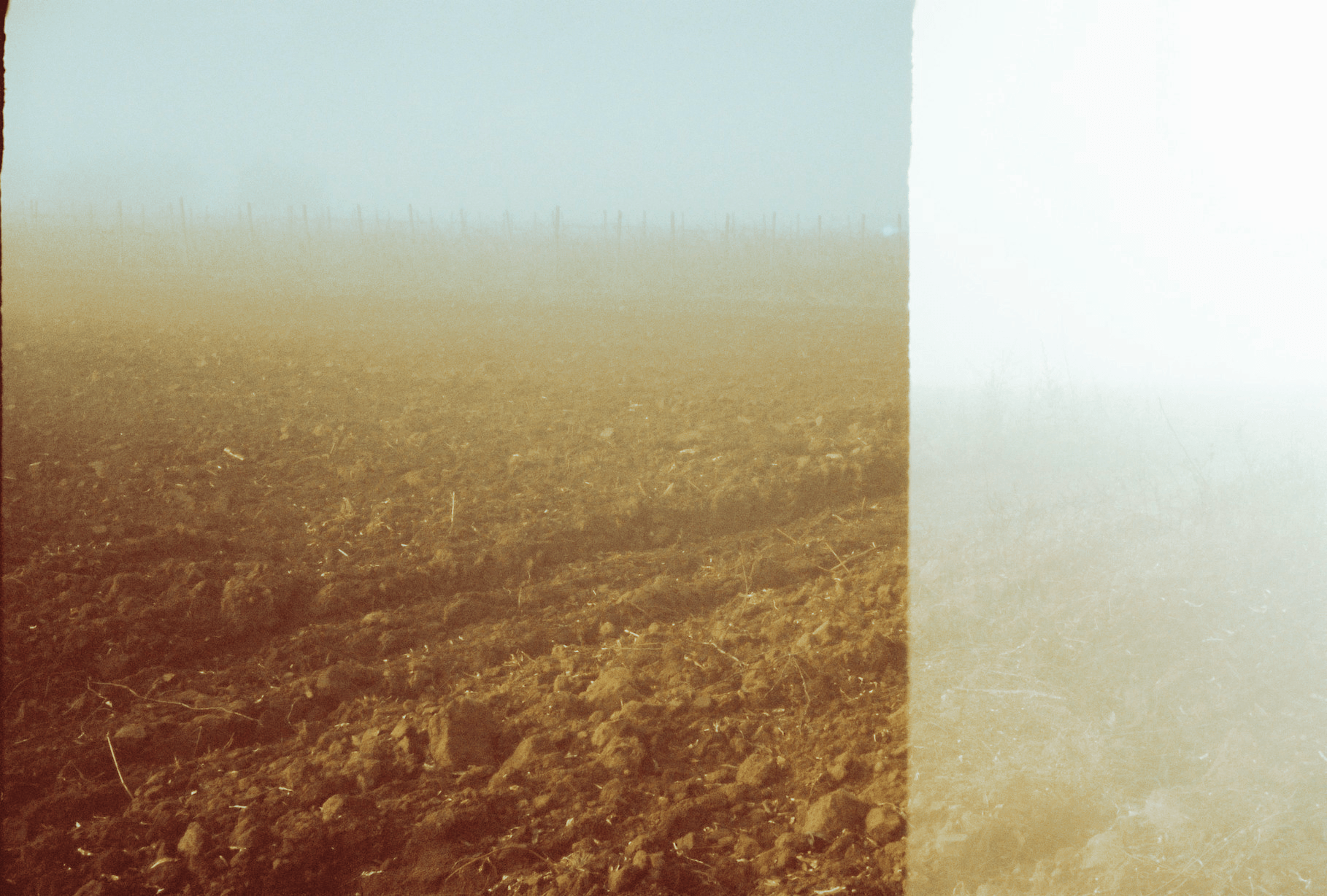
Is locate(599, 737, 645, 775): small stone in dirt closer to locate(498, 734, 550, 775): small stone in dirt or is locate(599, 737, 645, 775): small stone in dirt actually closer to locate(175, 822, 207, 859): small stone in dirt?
locate(498, 734, 550, 775): small stone in dirt

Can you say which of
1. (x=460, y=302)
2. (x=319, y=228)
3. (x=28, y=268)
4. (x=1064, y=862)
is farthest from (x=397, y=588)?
(x=319, y=228)

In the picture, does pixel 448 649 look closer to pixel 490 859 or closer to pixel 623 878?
pixel 490 859

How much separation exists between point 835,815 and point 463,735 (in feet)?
3.91

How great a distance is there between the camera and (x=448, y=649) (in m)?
3.52

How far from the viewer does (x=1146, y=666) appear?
10.1ft

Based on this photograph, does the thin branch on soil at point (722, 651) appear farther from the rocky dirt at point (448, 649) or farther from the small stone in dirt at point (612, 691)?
the small stone in dirt at point (612, 691)

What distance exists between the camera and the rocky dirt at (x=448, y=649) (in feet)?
7.86

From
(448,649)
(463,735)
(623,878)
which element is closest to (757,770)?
(623,878)

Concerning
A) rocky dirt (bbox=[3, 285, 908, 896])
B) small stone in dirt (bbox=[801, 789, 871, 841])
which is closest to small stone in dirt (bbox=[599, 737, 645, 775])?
rocky dirt (bbox=[3, 285, 908, 896])

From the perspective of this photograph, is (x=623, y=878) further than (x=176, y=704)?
No

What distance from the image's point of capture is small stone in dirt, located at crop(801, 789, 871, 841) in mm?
2439

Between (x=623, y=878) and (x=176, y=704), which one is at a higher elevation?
(x=176, y=704)

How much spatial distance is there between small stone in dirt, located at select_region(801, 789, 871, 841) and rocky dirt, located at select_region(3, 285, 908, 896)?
10 millimetres

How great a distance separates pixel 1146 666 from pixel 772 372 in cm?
689
